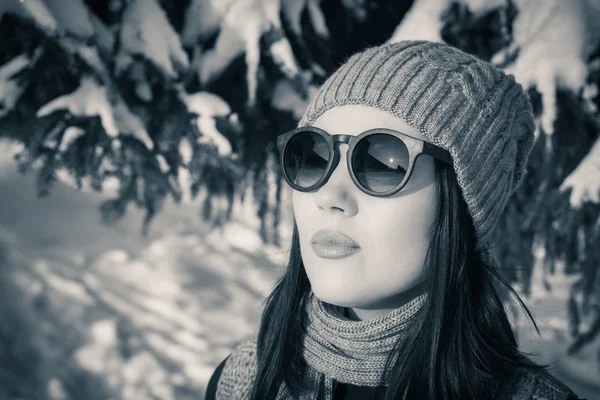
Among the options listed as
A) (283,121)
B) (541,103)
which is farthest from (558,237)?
(283,121)

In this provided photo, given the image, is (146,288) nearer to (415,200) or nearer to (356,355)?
(356,355)

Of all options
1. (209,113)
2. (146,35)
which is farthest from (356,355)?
(146,35)

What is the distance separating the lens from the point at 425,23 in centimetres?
185

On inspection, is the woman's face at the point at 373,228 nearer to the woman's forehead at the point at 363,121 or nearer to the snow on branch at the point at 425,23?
the woman's forehead at the point at 363,121

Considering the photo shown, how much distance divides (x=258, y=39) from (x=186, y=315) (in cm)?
184

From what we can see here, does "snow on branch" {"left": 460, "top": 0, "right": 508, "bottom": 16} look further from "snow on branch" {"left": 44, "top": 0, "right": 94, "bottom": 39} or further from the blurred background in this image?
"snow on branch" {"left": 44, "top": 0, "right": 94, "bottom": 39}

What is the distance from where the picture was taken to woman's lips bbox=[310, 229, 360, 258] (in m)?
1.09

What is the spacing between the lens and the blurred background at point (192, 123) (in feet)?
5.70

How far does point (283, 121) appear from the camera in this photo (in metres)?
2.08

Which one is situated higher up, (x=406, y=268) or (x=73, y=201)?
(x=406, y=268)

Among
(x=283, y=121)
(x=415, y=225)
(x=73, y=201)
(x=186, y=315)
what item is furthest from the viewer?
(x=73, y=201)

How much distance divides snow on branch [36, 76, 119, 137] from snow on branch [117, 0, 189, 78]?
0.51 feet

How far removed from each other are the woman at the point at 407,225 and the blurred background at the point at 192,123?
472 millimetres

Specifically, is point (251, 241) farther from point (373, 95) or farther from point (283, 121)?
point (373, 95)
